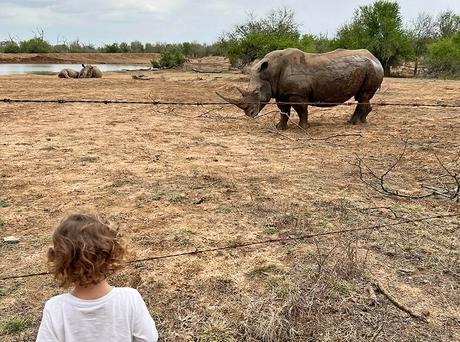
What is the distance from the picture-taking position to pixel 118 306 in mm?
1785

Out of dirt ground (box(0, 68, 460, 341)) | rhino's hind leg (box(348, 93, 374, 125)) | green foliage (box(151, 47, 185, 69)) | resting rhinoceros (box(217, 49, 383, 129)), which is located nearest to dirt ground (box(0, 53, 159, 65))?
green foliage (box(151, 47, 185, 69))

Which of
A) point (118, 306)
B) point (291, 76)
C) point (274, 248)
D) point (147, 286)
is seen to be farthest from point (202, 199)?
point (291, 76)

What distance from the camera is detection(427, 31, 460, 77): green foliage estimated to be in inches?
1133

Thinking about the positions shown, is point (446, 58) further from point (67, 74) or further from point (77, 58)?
point (77, 58)

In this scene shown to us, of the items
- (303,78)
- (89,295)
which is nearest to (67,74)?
(303,78)

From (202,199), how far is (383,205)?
218cm

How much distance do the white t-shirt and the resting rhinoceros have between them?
7.96 metres

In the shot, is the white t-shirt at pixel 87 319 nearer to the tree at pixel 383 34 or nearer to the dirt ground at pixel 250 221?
the dirt ground at pixel 250 221

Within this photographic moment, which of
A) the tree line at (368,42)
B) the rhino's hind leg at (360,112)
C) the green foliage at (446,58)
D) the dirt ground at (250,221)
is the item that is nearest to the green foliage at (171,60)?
the tree line at (368,42)

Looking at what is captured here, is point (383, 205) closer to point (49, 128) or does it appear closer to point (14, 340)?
point (14, 340)

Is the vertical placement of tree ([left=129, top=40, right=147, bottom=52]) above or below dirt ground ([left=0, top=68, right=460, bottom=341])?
above

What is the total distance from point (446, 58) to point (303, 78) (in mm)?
24199

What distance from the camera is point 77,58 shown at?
171 ft

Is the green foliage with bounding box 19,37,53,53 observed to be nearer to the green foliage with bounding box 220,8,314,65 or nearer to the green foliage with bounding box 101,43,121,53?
the green foliage with bounding box 101,43,121,53
